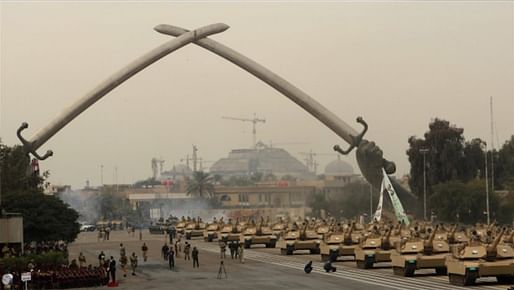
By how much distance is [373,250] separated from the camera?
44375 mm

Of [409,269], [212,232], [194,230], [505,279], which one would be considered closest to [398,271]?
[409,269]

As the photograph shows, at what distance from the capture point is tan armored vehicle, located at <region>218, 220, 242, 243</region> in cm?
7024

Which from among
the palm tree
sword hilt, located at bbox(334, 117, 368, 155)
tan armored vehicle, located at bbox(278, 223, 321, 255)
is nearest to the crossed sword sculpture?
sword hilt, located at bbox(334, 117, 368, 155)

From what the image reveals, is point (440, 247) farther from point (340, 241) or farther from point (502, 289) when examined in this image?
point (340, 241)

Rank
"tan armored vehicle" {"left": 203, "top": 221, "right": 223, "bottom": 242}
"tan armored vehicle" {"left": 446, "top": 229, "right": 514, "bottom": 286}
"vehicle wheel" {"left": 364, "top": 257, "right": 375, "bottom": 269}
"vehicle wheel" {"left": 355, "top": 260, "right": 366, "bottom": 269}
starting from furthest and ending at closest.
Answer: "tan armored vehicle" {"left": 203, "top": 221, "right": 223, "bottom": 242} < "vehicle wheel" {"left": 355, "top": 260, "right": 366, "bottom": 269} < "vehicle wheel" {"left": 364, "top": 257, "right": 375, "bottom": 269} < "tan armored vehicle" {"left": 446, "top": 229, "right": 514, "bottom": 286}

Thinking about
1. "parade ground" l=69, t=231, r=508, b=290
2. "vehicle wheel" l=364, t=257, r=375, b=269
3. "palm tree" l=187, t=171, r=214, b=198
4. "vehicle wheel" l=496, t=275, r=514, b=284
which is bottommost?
"parade ground" l=69, t=231, r=508, b=290

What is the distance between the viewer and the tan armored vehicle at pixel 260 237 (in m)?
66.4

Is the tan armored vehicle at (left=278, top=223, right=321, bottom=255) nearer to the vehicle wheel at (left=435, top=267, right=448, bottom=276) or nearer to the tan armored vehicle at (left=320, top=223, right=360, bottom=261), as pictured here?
the tan armored vehicle at (left=320, top=223, right=360, bottom=261)

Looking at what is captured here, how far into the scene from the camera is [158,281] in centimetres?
3953

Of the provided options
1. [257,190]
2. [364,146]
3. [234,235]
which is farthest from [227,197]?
[234,235]

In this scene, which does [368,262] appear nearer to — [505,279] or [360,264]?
[360,264]

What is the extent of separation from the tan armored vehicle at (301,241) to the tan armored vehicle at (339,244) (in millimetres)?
6475

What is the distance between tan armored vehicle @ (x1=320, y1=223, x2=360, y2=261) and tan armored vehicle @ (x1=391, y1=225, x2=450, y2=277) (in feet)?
32.9

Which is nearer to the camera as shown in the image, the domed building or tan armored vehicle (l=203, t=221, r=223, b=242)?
tan armored vehicle (l=203, t=221, r=223, b=242)
